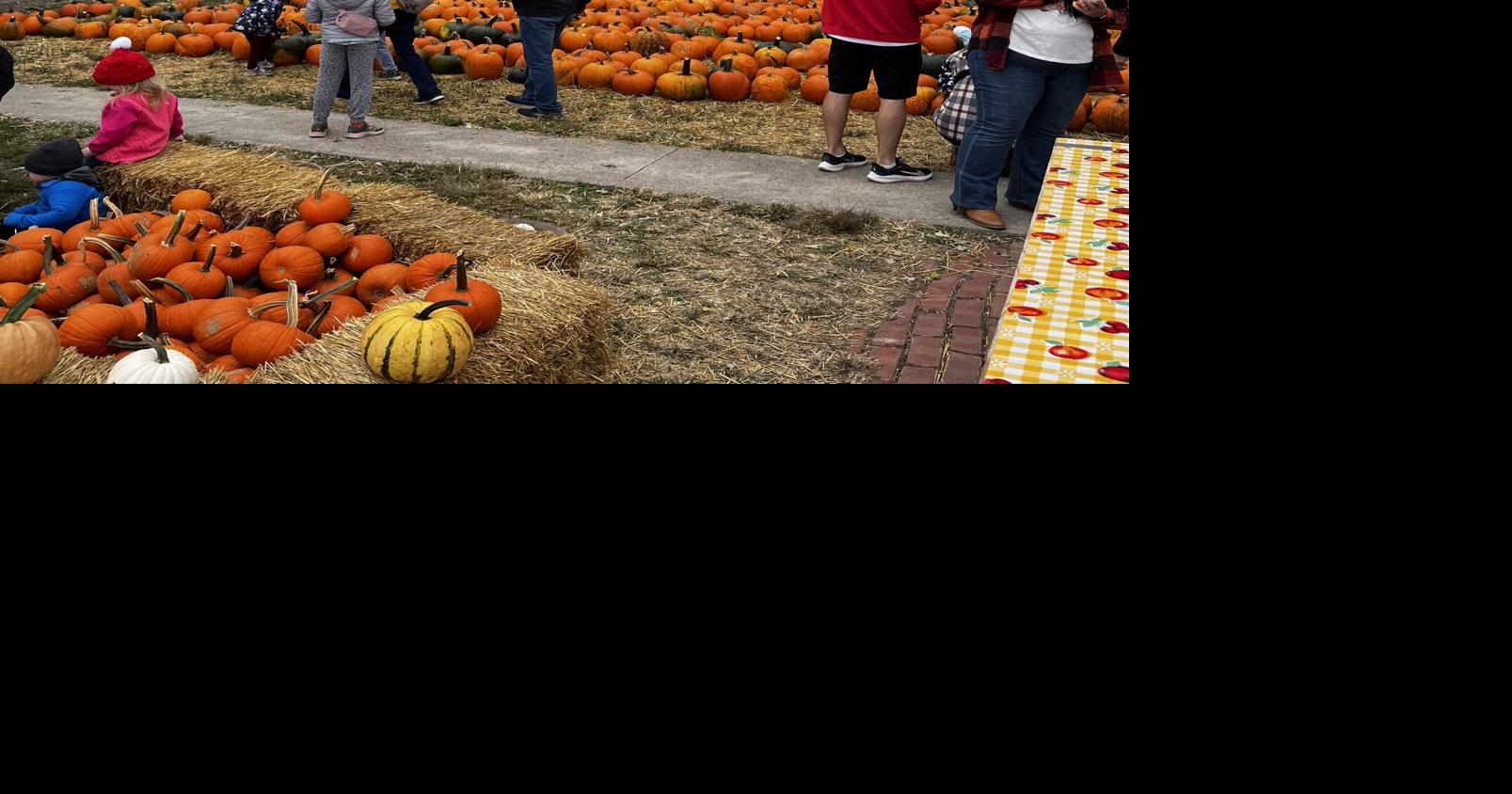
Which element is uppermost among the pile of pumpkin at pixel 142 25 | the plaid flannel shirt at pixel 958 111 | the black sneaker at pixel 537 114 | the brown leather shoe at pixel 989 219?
the plaid flannel shirt at pixel 958 111

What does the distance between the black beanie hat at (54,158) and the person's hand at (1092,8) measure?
5.19 metres

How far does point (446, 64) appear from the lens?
33.3 ft

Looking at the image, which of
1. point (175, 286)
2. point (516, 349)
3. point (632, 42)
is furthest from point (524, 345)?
point (632, 42)

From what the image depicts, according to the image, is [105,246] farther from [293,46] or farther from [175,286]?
[293,46]

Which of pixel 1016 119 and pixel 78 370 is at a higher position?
pixel 1016 119

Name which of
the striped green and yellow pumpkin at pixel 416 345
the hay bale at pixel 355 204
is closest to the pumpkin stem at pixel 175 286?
the hay bale at pixel 355 204

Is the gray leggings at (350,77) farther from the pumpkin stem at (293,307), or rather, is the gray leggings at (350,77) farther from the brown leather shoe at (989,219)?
the pumpkin stem at (293,307)

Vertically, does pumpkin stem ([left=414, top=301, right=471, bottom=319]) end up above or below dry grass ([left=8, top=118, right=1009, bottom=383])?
above

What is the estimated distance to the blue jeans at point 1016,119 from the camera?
18.0 feet

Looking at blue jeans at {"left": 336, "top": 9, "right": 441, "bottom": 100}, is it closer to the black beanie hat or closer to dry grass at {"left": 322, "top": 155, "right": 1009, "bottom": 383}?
dry grass at {"left": 322, "top": 155, "right": 1009, "bottom": 383}

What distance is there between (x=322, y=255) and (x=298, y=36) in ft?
25.1

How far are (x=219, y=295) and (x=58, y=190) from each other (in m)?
1.96

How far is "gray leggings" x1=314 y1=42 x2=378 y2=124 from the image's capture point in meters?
7.66

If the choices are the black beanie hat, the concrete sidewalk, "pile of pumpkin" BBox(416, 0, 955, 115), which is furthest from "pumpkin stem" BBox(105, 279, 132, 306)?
"pile of pumpkin" BBox(416, 0, 955, 115)
